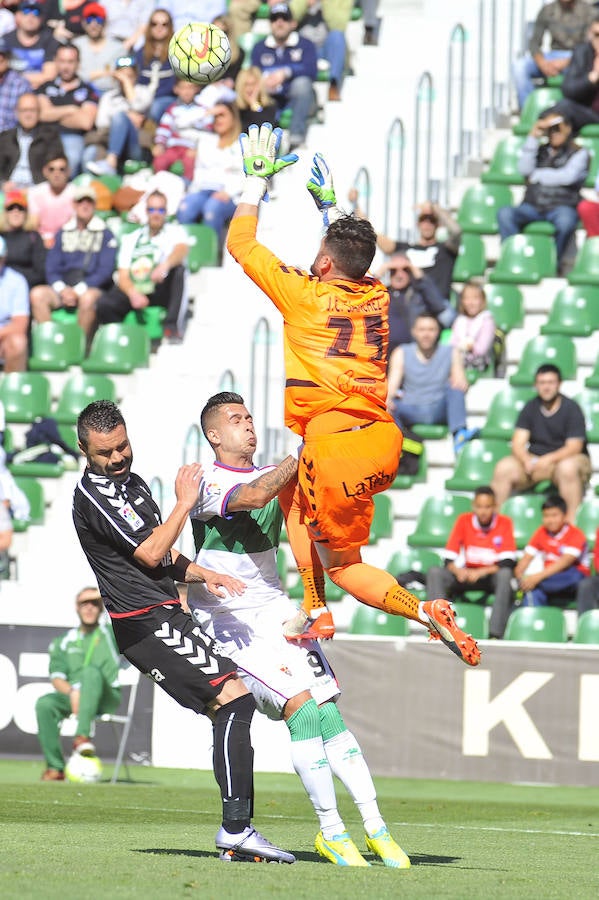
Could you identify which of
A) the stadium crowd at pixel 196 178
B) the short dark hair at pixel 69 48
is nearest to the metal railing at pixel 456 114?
the stadium crowd at pixel 196 178

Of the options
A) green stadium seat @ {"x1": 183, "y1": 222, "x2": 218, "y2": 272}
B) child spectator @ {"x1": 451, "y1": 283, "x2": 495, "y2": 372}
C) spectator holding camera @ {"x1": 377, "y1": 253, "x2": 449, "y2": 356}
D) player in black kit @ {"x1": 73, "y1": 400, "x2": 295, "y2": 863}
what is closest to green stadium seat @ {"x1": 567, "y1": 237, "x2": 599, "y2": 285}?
child spectator @ {"x1": 451, "y1": 283, "x2": 495, "y2": 372}

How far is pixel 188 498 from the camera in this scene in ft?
23.3

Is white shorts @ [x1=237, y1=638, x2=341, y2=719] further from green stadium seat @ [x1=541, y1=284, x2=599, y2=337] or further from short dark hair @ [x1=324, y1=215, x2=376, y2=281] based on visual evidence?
green stadium seat @ [x1=541, y1=284, x2=599, y2=337]

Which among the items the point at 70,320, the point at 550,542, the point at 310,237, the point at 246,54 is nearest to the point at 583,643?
the point at 550,542

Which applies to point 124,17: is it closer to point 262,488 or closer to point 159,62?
point 159,62

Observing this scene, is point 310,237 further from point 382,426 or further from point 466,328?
point 382,426

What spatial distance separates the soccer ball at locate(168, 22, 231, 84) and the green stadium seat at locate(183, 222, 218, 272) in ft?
28.9

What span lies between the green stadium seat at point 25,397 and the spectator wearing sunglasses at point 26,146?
3224 mm

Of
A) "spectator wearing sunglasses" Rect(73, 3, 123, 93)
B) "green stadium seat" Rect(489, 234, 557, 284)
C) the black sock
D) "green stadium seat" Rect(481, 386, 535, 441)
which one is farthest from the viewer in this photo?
"spectator wearing sunglasses" Rect(73, 3, 123, 93)

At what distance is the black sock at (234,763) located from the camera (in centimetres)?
701

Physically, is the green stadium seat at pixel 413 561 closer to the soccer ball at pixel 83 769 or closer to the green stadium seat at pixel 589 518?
the green stadium seat at pixel 589 518

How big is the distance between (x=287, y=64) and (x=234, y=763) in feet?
42.5

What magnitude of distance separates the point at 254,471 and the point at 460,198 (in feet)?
36.5

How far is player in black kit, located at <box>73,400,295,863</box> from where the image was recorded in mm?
7031
